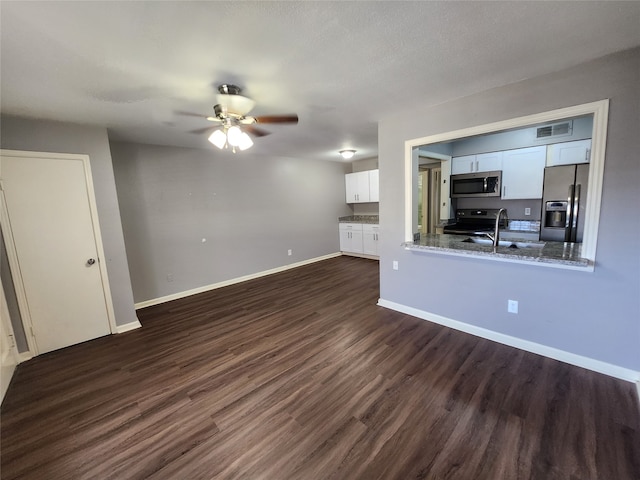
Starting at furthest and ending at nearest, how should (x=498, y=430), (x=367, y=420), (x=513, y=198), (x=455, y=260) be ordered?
(x=513, y=198) < (x=455, y=260) < (x=367, y=420) < (x=498, y=430)

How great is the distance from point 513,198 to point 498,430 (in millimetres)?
3730

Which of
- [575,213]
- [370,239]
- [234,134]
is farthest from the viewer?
[370,239]

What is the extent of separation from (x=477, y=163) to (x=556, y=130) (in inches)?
41.1

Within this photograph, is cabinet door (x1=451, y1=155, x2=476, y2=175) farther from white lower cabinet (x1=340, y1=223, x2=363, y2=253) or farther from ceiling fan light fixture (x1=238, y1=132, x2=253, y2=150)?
ceiling fan light fixture (x1=238, y1=132, x2=253, y2=150)

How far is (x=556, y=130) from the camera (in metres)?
3.75

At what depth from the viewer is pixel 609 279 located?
81.6 inches

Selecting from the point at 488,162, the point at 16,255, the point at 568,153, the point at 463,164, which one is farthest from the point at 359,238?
the point at 16,255

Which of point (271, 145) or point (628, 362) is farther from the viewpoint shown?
point (271, 145)

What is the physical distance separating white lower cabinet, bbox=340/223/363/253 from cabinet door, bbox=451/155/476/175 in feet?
7.63

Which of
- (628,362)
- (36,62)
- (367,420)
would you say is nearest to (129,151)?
(36,62)

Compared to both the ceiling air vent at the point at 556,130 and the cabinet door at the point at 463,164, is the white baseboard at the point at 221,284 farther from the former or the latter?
the ceiling air vent at the point at 556,130

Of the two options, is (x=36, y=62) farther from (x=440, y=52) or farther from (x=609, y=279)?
(x=609, y=279)

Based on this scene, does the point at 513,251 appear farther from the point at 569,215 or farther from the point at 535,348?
the point at 569,215

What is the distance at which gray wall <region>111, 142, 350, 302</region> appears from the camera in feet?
13.0
